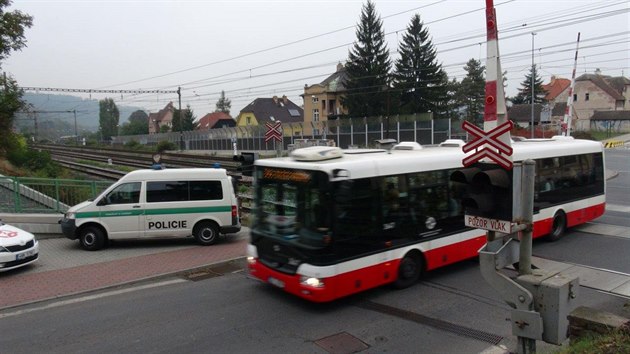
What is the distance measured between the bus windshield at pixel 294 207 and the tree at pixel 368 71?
5138 cm

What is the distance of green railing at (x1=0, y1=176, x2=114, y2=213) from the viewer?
1434 cm

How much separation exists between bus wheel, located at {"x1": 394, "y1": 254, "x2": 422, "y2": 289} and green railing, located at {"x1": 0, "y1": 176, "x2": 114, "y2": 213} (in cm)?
1051

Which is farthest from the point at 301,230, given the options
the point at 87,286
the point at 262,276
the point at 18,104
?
the point at 18,104

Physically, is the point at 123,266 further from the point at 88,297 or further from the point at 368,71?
the point at 368,71

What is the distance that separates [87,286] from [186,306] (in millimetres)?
2707

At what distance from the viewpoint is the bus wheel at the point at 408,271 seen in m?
8.69

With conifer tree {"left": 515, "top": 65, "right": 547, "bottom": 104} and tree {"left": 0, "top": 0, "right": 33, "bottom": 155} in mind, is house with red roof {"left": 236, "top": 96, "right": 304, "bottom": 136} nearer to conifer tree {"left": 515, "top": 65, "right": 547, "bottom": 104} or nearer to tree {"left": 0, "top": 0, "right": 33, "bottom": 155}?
conifer tree {"left": 515, "top": 65, "right": 547, "bottom": 104}

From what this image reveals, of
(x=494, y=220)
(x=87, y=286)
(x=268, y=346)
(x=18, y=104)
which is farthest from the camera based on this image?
(x=18, y=104)

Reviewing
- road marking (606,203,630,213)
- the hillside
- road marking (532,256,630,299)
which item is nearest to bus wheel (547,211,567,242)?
road marking (532,256,630,299)

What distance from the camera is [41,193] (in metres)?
14.6

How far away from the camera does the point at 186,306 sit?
8.26 metres

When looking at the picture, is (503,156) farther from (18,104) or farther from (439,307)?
(18,104)

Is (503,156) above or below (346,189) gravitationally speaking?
above

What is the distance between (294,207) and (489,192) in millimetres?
3746
